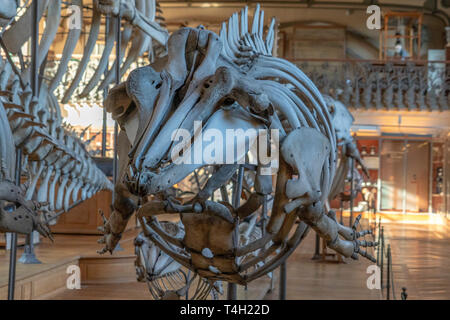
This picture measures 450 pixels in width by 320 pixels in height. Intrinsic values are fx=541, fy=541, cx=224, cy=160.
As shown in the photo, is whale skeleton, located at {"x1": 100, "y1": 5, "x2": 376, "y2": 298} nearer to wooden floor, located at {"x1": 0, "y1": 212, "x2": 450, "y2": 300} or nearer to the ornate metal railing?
wooden floor, located at {"x1": 0, "y1": 212, "x2": 450, "y2": 300}

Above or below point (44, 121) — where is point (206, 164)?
below

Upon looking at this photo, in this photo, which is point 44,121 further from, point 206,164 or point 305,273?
point 305,273

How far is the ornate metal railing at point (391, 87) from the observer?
11.2 meters

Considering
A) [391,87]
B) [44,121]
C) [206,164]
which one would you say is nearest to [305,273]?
[44,121]

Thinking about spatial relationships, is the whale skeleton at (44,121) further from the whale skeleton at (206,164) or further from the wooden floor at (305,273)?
the wooden floor at (305,273)

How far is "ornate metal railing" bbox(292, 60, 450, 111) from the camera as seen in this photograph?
11172 millimetres

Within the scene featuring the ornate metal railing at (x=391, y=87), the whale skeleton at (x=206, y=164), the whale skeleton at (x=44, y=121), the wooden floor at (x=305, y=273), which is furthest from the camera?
the ornate metal railing at (x=391, y=87)

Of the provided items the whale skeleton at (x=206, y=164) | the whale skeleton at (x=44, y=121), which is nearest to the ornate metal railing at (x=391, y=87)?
the whale skeleton at (x=44, y=121)

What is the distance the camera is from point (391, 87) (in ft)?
36.8

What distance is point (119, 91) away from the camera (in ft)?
A: 3.83

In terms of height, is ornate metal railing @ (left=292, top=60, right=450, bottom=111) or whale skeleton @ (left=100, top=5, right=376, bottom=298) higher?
ornate metal railing @ (left=292, top=60, right=450, bottom=111)

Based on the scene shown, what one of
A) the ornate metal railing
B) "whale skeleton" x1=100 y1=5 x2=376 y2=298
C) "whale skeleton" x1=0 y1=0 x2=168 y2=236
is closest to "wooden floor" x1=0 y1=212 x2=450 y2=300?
"whale skeleton" x1=0 y1=0 x2=168 y2=236

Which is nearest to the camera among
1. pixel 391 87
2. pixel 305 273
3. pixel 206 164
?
pixel 206 164
